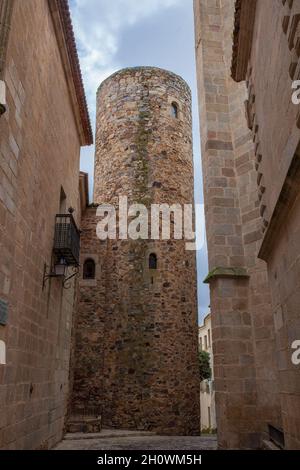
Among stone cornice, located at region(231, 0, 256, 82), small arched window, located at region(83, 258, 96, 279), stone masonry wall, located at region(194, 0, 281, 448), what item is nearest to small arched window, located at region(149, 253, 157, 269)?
small arched window, located at region(83, 258, 96, 279)

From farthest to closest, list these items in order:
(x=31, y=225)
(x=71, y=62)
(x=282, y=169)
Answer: (x=71, y=62) → (x=31, y=225) → (x=282, y=169)

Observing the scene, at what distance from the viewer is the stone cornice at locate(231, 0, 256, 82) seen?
184 inches

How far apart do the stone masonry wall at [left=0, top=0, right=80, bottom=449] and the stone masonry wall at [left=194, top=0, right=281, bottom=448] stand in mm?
2825

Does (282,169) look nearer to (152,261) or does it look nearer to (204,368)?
(152,261)

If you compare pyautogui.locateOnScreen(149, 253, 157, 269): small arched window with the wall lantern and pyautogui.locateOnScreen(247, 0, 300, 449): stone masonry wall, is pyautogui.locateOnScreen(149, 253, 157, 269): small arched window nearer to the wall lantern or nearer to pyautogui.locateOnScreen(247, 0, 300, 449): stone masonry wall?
the wall lantern

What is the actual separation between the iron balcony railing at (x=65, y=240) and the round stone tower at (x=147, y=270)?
18.2ft

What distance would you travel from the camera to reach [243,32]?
16.1 ft

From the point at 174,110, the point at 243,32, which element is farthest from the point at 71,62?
the point at 174,110

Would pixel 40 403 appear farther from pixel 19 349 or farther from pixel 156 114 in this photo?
pixel 156 114

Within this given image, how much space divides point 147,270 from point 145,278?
269 millimetres

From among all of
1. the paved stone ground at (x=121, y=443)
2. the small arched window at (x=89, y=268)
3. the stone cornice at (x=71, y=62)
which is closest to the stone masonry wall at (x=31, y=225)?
the stone cornice at (x=71, y=62)

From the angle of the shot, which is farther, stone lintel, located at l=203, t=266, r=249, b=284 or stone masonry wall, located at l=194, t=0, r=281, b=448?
stone lintel, located at l=203, t=266, r=249, b=284

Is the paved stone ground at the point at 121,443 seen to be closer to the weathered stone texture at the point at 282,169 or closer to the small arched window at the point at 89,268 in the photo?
the small arched window at the point at 89,268

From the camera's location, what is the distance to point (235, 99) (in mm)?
8469
